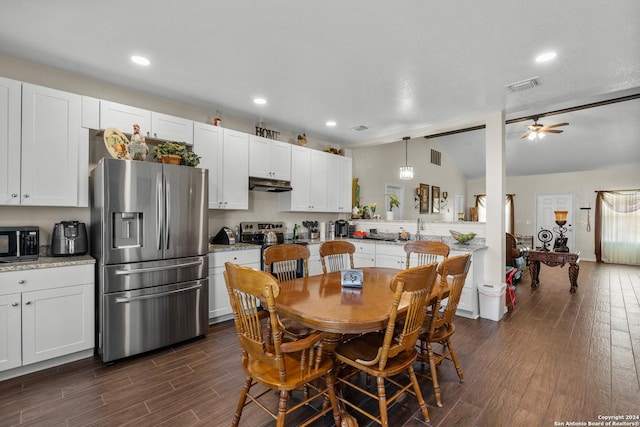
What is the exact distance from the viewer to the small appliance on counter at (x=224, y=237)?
154 inches

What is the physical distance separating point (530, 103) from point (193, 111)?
162 inches

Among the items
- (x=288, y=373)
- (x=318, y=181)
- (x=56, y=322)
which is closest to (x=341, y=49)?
(x=288, y=373)

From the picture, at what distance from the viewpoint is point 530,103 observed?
3.66 metres

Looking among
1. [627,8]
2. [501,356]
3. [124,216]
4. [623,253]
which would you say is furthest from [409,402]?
[623,253]

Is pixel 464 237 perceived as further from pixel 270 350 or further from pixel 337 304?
pixel 270 350

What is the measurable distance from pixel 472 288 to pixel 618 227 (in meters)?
7.57

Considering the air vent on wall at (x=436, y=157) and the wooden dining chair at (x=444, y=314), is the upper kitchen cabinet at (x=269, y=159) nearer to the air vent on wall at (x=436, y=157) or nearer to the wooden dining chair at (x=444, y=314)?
the wooden dining chair at (x=444, y=314)

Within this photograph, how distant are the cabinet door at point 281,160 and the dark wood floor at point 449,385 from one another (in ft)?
7.00

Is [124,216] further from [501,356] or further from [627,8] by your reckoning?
[627,8]

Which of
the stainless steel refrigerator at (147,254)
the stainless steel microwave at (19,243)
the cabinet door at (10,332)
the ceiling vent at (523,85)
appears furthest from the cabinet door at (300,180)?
the cabinet door at (10,332)

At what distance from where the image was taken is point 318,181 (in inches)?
200

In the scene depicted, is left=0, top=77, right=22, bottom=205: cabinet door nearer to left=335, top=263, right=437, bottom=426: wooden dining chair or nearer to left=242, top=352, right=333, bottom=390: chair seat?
left=242, top=352, right=333, bottom=390: chair seat

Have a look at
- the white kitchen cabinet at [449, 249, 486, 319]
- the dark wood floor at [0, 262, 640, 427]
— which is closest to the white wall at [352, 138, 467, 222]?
the white kitchen cabinet at [449, 249, 486, 319]

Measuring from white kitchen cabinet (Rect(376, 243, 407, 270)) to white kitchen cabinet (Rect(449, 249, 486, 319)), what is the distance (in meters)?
0.72
